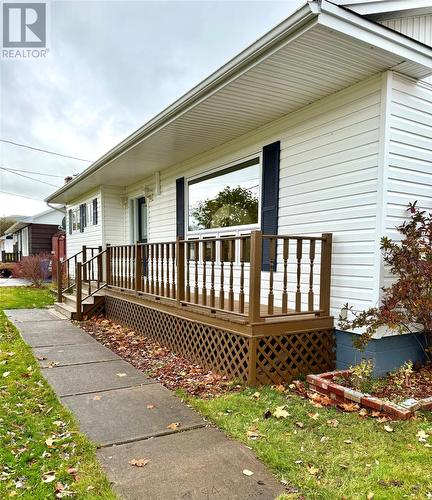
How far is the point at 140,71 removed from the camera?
631 inches

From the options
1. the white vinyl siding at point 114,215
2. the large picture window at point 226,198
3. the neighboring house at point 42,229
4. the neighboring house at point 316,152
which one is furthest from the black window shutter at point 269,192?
the neighboring house at point 42,229

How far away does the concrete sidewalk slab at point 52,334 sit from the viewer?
595cm

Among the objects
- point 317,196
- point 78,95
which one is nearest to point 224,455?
point 317,196

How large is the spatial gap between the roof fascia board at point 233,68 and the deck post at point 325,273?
2.05 m

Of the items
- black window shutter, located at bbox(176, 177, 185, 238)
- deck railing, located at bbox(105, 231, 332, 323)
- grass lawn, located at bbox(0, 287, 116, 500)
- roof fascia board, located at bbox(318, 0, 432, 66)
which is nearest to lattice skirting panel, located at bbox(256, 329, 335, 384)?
deck railing, located at bbox(105, 231, 332, 323)

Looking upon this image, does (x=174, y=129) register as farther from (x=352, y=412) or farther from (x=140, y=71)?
(x=140, y=71)

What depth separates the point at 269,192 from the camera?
530 cm

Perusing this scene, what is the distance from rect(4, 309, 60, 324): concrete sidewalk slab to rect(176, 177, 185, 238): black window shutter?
10.3ft

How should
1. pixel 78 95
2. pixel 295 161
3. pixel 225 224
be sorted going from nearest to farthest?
pixel 295 161 < pixel 225 224 < pixel 78 95

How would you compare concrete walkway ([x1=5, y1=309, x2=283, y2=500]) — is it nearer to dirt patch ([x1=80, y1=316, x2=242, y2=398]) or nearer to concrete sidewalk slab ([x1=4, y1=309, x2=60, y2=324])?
dirt patch ([x1=80, y1=316, x2=242, y2=398])

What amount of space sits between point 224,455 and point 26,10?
35.7ft

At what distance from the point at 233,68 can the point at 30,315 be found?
7.09m

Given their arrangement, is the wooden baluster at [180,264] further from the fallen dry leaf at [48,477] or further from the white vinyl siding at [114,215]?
the white vinyl siding at [114,215]

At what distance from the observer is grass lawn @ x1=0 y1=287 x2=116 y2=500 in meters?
2.21
